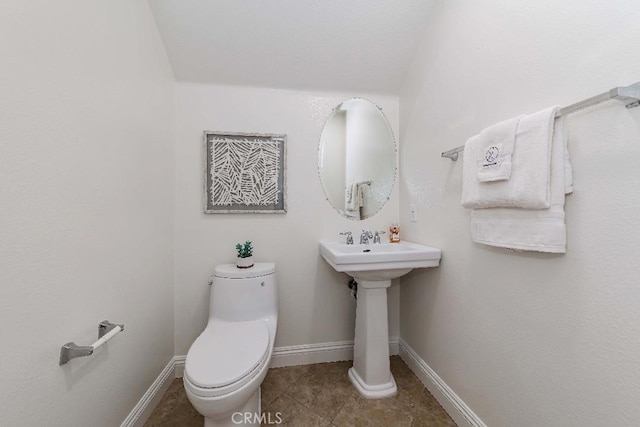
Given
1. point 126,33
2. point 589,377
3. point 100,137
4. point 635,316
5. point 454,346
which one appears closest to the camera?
point 635,316

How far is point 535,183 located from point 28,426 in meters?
1.72

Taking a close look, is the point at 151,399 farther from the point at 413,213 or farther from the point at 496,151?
the point at 496,151

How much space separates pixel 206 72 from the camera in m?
1.74

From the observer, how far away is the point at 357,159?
1.99 metres

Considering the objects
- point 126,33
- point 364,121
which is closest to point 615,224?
point 364,121

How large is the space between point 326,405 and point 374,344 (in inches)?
16.9

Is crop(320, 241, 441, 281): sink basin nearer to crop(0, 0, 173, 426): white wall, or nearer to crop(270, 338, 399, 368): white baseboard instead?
crop(270, 338, 399, 368): white baseboard

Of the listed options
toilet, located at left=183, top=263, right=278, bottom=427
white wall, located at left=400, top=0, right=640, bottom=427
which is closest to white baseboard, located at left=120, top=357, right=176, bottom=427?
toilet, located at left=183, top=263, right=278, bottom=427

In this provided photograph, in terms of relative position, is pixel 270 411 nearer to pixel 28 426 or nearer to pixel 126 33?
pixel 28 426

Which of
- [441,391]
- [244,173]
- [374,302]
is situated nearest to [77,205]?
[244,173]

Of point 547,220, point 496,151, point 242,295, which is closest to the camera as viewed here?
point 547,220

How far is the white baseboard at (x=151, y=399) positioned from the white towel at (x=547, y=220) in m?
1.83

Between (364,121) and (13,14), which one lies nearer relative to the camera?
(13,14)

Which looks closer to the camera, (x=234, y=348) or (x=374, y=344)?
(x=234, y=348)
